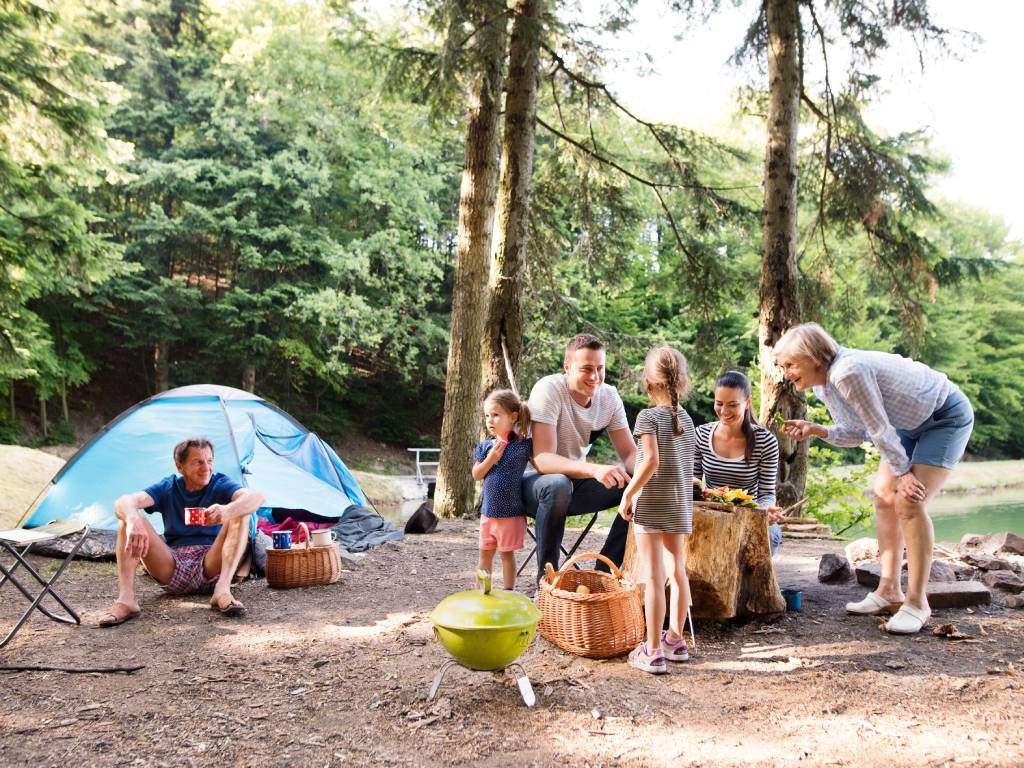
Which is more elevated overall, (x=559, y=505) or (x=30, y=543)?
(x=559, y=505)

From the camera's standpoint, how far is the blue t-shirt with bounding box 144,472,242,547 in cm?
362

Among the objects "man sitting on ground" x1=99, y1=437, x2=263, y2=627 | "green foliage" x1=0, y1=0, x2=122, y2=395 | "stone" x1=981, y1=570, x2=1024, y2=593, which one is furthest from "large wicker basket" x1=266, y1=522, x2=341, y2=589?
"green foliage" x1=0, y1=0, x2=122, y2=395

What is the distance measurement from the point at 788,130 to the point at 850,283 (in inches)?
85.3

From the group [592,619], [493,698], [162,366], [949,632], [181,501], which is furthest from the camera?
[162,366]

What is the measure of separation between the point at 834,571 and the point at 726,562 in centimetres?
123

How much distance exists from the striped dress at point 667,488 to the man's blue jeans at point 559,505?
536 millimetres

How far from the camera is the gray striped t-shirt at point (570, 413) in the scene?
342 centimetres

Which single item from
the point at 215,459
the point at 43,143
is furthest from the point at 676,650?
the point at 43,143

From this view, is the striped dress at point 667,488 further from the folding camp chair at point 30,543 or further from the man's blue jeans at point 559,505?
the folding camp chair at point 30,543

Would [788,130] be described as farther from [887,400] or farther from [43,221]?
[43,221]

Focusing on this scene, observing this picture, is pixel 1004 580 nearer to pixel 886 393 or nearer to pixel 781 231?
pixel 886 393

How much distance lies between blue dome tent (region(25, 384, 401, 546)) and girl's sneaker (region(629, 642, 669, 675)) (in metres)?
3.21

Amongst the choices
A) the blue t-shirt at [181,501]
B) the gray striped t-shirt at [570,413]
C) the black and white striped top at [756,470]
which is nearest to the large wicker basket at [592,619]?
the gray striped t-shirt at [570,413]

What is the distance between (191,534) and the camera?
3760mm
